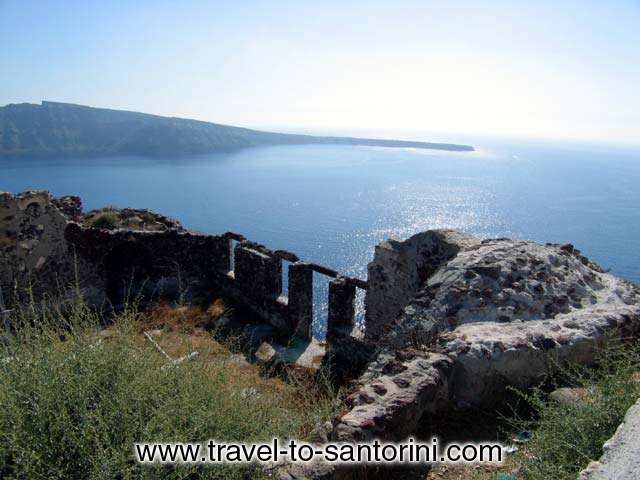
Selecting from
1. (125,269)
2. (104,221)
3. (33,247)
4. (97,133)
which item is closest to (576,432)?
(125,269)

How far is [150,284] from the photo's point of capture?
44.2ft

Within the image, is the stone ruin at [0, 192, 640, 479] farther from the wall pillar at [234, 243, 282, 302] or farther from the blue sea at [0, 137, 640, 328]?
the blue sea at [0, 137, 640, 328]

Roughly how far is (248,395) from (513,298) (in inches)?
149

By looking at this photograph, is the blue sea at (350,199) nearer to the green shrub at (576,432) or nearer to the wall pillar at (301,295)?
the wall pillar at (301,295)

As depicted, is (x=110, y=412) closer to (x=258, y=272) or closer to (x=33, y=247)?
(x=258, y=272)

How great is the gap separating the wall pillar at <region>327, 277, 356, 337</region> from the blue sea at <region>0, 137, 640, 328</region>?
28.1 meters

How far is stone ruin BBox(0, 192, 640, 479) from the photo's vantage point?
4617mm

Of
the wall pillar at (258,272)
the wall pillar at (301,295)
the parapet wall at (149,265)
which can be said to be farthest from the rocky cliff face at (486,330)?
the wall pillar at (258,272)

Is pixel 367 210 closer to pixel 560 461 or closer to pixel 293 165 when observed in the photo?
pixel 293 165

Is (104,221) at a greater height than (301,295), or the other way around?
(104,221)

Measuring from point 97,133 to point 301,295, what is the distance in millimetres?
156901

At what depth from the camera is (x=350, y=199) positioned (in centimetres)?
8169

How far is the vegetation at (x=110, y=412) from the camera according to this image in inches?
126

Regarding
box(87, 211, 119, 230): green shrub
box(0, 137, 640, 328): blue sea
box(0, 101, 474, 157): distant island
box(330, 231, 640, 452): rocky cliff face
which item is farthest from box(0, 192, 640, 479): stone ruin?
box(0, 101, 474, 157): distant island
